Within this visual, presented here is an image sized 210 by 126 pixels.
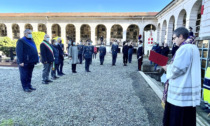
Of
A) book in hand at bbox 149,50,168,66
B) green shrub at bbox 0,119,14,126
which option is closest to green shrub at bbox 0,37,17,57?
green shrub at bbox 0,119,14,126

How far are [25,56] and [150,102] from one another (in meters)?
3.87

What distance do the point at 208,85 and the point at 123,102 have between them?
6.60 ft

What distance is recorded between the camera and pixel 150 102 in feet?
13.2

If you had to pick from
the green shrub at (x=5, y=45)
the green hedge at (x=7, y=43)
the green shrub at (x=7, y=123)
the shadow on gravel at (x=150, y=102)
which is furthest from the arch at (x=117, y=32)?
the green shrub at (x=7, y=123)

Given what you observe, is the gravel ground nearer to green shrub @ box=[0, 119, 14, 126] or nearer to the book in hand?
green shrub @ box=[0, 119, 14, 126]

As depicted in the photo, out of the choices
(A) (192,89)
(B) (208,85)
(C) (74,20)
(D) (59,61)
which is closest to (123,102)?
(B) (208,85)

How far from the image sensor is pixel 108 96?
14.5ft

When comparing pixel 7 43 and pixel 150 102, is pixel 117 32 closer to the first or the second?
pixel 7 43

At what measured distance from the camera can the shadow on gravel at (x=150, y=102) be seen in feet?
10.2

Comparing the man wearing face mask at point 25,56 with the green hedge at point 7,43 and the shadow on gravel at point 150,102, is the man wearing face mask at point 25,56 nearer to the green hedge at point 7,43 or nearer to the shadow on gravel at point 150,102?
the shadow on gravel at point 150,102

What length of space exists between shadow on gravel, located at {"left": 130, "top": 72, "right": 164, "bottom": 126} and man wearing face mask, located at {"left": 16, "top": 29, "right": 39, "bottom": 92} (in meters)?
3.49

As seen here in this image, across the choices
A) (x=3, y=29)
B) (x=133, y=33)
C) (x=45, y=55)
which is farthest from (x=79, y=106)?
(x=3, y=29)

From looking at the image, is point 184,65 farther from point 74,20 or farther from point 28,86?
point 74,20

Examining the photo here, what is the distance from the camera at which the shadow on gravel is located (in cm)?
311
